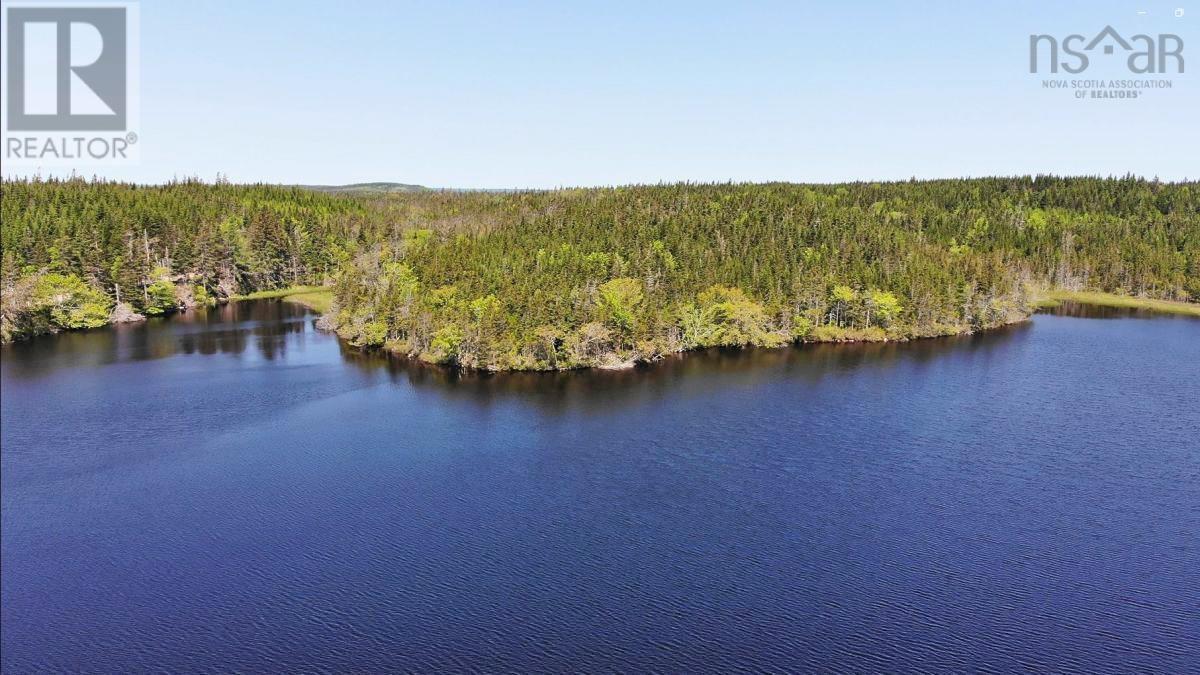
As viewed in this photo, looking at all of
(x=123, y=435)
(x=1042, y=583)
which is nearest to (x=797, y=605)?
(x=1042, y=583)

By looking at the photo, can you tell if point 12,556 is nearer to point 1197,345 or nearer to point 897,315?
point 897,315

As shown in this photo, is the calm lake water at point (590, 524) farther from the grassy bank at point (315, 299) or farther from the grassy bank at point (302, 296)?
the grassy bank at point (302, 296)

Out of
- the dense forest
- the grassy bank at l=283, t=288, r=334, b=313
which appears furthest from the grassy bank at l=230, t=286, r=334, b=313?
the dense forest

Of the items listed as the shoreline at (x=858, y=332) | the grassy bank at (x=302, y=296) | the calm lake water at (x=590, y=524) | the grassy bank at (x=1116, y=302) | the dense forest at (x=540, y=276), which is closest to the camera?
the calm lake water at (x=590, y=524)

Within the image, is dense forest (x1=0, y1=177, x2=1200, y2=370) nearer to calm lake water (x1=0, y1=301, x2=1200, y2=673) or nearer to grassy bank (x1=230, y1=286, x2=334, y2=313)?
grassy bank (x1=230, y1=286, x2=334, y2=313)

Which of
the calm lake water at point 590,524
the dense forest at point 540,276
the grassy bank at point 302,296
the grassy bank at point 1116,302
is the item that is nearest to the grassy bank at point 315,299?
the grassy bank at point 302,296
